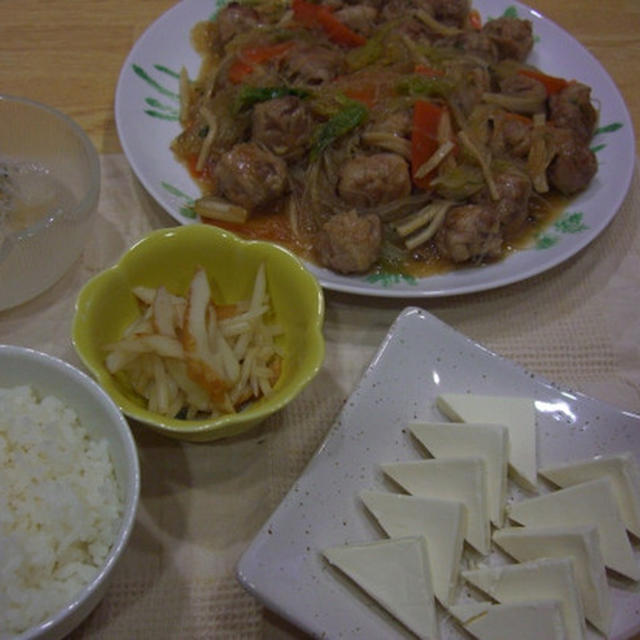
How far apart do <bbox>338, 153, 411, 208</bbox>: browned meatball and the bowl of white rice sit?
106 cm

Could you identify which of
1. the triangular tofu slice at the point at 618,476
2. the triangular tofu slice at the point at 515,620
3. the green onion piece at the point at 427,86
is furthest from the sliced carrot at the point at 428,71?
the triangular tofu slice at the point at 515,620

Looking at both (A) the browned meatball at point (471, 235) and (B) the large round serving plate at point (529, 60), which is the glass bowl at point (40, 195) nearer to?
(B) the large round serving plate at point (529, 60)

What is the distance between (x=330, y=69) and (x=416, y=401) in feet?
4.31

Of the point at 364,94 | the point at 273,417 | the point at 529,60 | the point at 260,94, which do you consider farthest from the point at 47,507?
the point at 529,60

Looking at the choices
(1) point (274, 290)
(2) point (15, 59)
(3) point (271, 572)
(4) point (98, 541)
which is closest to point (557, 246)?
(1) point (274, 290)

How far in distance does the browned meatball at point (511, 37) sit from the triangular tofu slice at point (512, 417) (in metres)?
1.56

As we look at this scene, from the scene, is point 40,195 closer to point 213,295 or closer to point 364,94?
point 213,295

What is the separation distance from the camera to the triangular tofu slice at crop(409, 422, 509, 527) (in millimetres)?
1544

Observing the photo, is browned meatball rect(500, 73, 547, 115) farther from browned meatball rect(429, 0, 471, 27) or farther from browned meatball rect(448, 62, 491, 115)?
browned meatball rect(429, 0, 471, 27)

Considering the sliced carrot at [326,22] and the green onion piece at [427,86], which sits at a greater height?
the green onion piece at [427,86]

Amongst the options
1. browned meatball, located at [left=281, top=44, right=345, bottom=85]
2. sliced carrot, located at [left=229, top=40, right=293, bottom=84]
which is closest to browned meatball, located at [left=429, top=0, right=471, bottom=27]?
browned meatball, located at [left=281, top=44, right=345, bottom=85]

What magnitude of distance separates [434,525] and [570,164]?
4.53ft

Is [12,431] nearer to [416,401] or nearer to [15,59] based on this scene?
[416,401]

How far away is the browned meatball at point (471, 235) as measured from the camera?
2.05 meters
